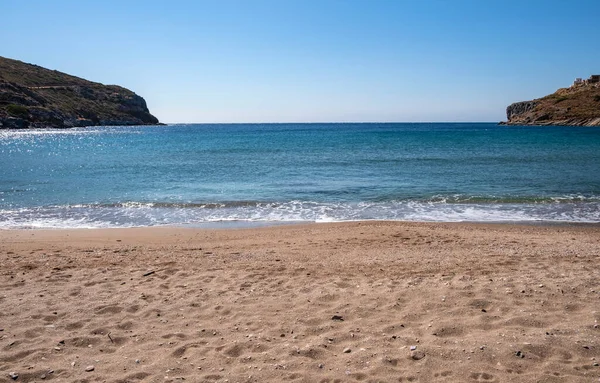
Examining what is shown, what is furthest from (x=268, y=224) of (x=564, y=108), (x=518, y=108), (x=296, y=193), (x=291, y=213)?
(x=518, y=108)

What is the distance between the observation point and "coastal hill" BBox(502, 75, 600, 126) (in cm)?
11688

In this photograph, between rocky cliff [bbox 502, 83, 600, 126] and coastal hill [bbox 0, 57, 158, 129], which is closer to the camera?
coastal hill [bbox 0, 57, 158, 129]

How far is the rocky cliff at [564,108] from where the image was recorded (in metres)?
116

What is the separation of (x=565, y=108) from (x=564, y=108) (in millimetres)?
446

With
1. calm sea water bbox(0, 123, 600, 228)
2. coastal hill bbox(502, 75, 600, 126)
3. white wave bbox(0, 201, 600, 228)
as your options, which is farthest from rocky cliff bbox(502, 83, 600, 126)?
white wave bbox(0, 201, 600, 228)

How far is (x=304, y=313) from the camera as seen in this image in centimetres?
635

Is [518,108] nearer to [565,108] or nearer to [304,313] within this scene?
[565,108]

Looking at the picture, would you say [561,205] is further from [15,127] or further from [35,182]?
[15,127]

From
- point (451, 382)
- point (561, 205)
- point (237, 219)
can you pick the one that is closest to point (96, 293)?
point (451, 382)

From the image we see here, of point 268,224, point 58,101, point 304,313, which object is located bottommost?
point 268,224

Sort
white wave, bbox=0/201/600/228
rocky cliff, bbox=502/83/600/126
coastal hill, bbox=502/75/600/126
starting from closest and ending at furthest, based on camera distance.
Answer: white wave, bbox=0/201/600/228
rocky cliff, bbox=502/83/600/126
coastal hill, bbox=502/75/600/126

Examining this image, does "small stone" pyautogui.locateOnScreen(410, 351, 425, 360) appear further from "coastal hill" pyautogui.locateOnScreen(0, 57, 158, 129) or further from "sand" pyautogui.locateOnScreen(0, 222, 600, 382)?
"coastal hill" pyautogui.locateOnScreen(0, 57, 158, 129)

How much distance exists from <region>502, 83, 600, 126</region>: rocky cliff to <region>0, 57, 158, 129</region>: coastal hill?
138 metres

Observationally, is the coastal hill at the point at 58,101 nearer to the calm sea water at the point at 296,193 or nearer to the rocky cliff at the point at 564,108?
the calm sea water at the point at 296,193
